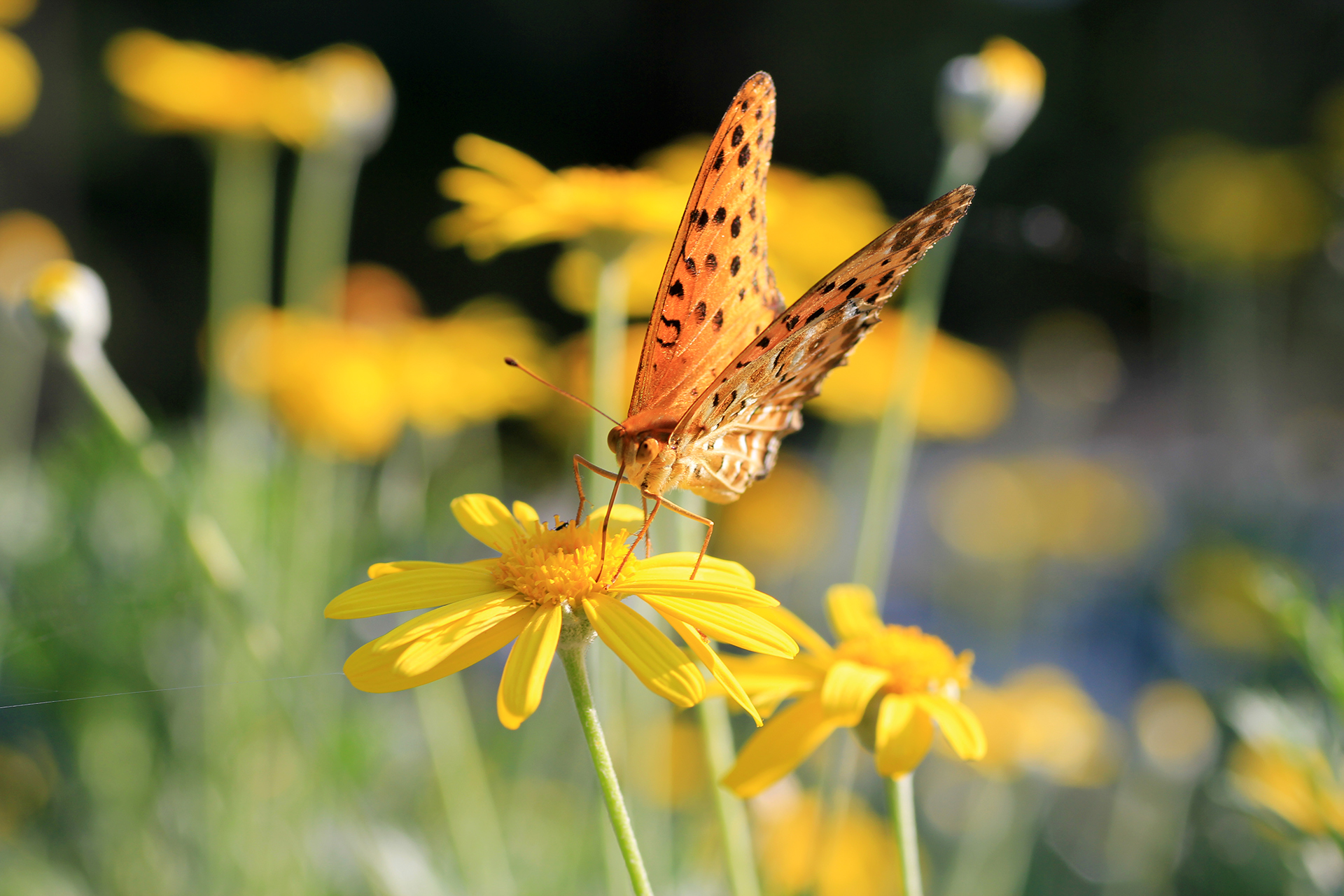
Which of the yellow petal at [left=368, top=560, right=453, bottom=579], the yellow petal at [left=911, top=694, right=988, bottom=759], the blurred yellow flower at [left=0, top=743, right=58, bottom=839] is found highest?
the yellow petal at [left=911, top=694, right=988, bottom=759]

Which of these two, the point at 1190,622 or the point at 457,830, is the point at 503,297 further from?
the point at 457,830

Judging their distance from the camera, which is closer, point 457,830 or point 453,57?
point 457,830

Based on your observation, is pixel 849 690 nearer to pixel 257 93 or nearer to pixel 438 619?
pixel 438 619

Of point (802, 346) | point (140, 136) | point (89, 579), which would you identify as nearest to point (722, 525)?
point (89, 579)

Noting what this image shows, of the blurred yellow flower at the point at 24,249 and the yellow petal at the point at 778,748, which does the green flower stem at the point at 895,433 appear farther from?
the blurred yellow flower at the point at 24,249

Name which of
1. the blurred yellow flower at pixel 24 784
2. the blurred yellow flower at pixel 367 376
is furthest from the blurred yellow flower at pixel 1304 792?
the blurred yellow flower at pixel 24 784

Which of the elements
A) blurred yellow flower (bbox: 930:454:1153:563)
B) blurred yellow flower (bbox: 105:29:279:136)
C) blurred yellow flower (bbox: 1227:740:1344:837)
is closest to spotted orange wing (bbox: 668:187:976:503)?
blurred yellow flower (bbox: 1227:740:1344:837)

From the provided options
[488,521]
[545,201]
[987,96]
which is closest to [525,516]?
[488,521]

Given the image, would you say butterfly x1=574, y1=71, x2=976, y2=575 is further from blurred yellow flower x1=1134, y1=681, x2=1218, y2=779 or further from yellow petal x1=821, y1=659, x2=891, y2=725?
blurred yellow flower x1=1134, y1=681, x2=1218, y2=779
